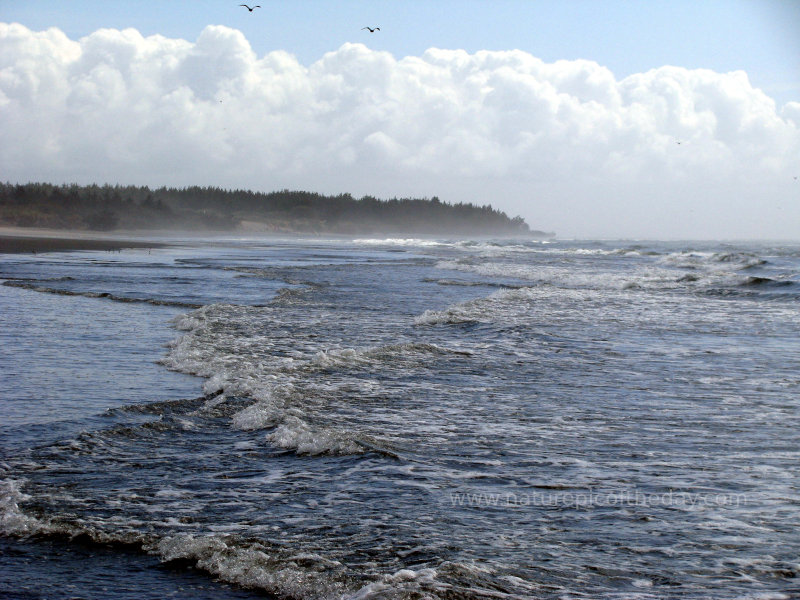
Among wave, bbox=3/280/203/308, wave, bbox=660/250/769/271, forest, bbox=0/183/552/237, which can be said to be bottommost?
wave, bbox=3/280/203/308

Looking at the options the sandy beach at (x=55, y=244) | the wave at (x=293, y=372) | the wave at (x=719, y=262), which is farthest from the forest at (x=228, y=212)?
the wave at (x=293, y=372)

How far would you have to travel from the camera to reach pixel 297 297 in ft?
56.5

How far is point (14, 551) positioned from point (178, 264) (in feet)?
87.0

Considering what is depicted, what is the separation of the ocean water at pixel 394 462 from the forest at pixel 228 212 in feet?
259

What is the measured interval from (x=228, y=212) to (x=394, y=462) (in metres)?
133

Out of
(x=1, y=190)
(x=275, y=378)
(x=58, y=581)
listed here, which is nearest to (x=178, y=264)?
(x=275, y=378)

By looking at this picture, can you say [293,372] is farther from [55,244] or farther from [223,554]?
[55,244]

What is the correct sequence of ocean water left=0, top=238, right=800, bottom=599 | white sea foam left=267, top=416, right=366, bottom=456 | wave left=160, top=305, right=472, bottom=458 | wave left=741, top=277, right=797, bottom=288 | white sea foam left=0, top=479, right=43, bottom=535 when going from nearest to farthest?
ocean water left=0, top=238, right=800, bottom=599, white sea foam left=0, top=479, right=43, bottom=535, white sea foam left=267, top=416, right=366, bottom=456, wave left=160, top=305, right=472, bottom=458, wave left=741, top=277, right=797, bottom=288

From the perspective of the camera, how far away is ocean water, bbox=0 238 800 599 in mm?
3629

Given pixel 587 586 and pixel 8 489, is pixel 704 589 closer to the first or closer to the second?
pixel 587 586

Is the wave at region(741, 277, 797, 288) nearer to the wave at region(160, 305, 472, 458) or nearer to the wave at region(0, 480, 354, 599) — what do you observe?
the wave at region(160, 305, 472, 458)

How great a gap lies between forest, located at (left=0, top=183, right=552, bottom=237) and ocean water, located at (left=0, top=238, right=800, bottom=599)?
78.9 metres

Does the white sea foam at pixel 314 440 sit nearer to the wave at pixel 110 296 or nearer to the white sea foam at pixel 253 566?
the white sea foam at pixel 253 566

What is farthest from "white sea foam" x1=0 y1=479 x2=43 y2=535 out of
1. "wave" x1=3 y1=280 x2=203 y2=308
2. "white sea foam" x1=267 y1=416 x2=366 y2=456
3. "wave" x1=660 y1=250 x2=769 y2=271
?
"wave" x1=660 y1=250 x2=769 y2=271
